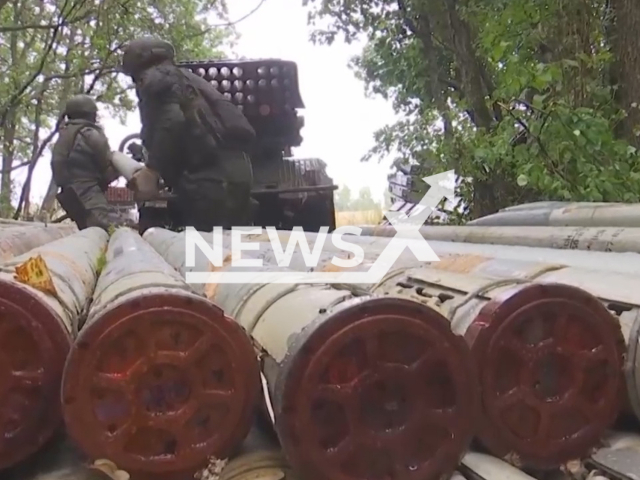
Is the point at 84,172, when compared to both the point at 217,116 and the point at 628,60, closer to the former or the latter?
the point at 217,116

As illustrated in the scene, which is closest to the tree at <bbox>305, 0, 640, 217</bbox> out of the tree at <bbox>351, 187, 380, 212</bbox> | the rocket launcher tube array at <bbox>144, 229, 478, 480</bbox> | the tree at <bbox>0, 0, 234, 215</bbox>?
the rocket launcher tube array at <bbox>144, 229, 478, 480</bbox>

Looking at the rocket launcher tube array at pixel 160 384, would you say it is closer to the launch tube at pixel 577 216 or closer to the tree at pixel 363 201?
the launch tube at pixel 577 216

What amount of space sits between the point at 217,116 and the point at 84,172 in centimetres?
128

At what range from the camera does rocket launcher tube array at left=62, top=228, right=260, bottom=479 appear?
107cm

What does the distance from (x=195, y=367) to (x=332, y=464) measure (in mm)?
243

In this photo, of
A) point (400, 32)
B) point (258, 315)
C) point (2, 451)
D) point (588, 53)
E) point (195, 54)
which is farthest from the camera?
point (195, 54)

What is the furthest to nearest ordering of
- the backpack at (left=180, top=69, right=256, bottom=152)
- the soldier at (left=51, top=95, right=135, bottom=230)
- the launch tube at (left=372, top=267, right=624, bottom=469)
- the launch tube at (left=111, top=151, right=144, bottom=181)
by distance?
the soldier at (left=51, top=95, right=135, bottom=230) < the launch tube at (left=111, top=151, right=144, bottom=181) < the backpack at (left=180, top=69, right=256, bottom=152) < the launch tube at (left=372, top=267, right=624, bottom=469)

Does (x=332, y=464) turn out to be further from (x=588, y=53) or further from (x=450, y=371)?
(x=588, y=53)

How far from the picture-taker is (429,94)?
9.79 metres

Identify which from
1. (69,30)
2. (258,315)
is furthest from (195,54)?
(258,315)

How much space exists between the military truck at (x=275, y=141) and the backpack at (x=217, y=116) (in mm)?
834

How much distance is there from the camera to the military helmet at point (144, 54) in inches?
167

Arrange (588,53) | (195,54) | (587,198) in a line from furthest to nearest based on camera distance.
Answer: (195,54) < (588,53) < (587,198)

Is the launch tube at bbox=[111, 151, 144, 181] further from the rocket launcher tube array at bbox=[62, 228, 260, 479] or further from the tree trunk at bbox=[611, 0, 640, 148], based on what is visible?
the rocket launcher tube array at bbox=[62, 228, 260, 479]
